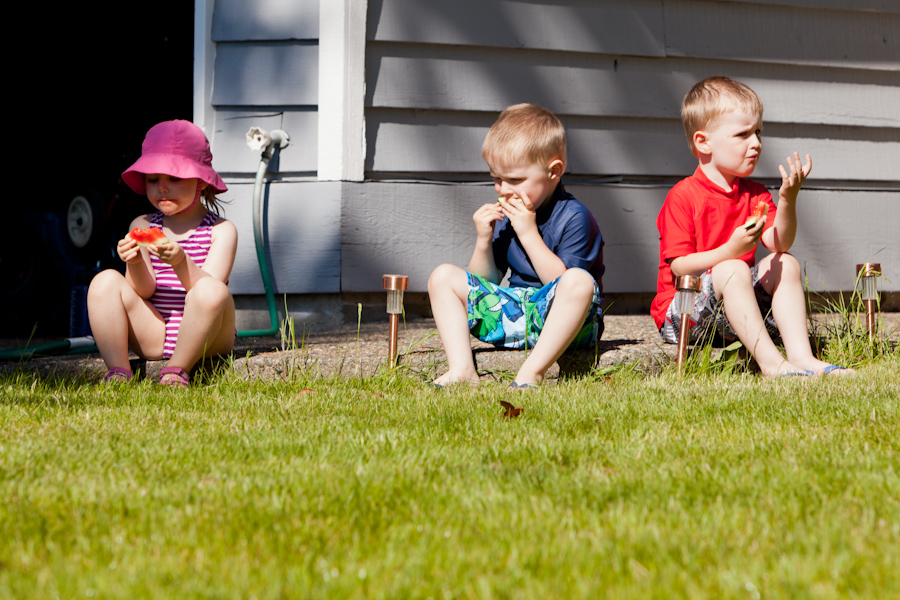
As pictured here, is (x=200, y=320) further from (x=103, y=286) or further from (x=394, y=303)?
(x=394, y=303)

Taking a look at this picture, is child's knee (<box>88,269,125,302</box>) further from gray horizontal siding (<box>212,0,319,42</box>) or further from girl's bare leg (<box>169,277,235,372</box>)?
gray horizontal siding (<box>212,0,319,42</box>)

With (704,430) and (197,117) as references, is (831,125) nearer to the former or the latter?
(704,430)

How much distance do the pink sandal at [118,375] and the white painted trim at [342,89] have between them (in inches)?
56.9

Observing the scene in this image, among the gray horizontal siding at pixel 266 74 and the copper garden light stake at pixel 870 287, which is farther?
the gray horizontal siding at pixel 266 74

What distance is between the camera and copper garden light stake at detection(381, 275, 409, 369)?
2.96 m

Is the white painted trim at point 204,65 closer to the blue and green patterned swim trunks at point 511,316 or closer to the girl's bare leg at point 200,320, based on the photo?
the girl's bare leg at point 200,320

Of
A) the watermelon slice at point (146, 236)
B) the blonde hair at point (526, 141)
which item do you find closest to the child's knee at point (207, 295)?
the watermelon slice at point (146, 236)

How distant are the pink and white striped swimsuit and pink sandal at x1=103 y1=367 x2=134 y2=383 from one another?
211 mm

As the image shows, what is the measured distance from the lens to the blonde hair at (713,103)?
316cm

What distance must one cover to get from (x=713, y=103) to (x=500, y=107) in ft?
3.87

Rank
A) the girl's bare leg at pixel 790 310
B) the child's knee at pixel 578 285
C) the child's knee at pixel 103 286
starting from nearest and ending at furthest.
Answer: the child's knee at pixel 578 285
the child's knee at pixel 103 286
the girl's bare leg at pixel 790 310

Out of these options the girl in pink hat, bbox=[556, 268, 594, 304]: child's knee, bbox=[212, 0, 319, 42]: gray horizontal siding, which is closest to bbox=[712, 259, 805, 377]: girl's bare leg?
bbox=[556, 268, 594, 304]: child's knee

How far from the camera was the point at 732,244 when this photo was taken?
2.93 meters

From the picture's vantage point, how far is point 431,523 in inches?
54.2
